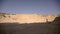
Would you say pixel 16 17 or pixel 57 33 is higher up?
pixel 16 17

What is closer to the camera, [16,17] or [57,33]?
[57,33]

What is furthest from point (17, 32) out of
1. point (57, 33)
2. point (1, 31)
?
point (57, 33)

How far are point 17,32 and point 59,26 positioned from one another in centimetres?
40

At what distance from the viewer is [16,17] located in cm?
321

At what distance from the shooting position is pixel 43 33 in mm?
978

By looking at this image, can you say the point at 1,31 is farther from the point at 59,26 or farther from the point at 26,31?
the point at 59,26

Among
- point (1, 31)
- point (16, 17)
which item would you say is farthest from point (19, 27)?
point (16, 17)

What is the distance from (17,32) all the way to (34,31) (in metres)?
0.16

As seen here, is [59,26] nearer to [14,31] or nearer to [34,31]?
[34,31]

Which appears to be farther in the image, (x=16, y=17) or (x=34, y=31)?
(x=16, y=17)

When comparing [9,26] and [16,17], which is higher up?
[16,17]

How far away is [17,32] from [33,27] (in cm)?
16

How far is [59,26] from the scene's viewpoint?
1.00 meters

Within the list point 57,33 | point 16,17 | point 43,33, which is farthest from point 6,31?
point 16,17
